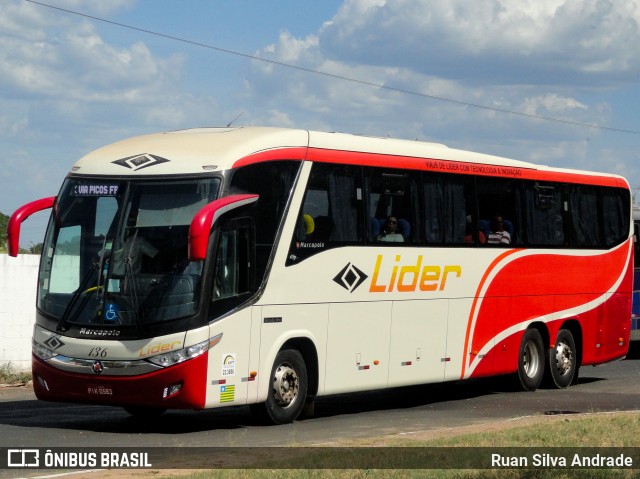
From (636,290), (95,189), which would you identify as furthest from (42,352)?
(636,290)

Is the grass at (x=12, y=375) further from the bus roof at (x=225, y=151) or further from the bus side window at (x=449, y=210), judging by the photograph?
the bus side window at (x=449, y=210)

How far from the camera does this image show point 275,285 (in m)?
16.3

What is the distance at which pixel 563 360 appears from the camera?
23172 millimetres

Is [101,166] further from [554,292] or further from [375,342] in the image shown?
[554,292]

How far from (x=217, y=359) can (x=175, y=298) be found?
2.90 ft

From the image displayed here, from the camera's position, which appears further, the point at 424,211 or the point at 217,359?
the point at 424,211

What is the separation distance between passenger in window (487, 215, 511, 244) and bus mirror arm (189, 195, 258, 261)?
690 cm

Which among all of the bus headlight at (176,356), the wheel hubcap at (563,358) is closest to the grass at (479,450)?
the bus headlight at (176,356)

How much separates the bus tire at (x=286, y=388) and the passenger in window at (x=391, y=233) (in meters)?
2.40

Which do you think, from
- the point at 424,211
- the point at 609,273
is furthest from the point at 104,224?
the point at 609,273

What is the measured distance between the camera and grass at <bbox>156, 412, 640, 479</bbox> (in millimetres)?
11188

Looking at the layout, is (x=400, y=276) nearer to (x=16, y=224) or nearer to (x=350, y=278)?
(x=350, y=278)

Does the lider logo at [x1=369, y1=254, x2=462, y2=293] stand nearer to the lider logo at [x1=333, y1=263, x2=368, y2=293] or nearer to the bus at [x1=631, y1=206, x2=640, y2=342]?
the lider logo at [x1=333, y1=263, x2=368, y2=293]

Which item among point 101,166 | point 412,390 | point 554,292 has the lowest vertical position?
point 412,390
